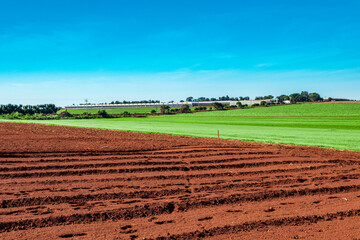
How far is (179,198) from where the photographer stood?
7.47 m

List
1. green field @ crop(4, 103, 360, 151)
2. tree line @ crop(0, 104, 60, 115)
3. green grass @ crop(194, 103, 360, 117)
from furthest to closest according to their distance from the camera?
tree line @ crop(0, 104, 60, 115)
green grass @ crop(194, 103, 360, 117)
green field @ crop(4, 103, 360, 151)

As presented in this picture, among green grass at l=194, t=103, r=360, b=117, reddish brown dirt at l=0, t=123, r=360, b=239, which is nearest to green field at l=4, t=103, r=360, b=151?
reddish brown dirt at l=0, t=123, r=360, b=239

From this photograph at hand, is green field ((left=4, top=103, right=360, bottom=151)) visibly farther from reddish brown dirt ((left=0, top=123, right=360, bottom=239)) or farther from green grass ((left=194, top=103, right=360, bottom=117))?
green grass ((left=194, top=103, right=360, bottom=117))

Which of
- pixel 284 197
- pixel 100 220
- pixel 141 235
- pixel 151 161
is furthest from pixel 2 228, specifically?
pixel 151 161

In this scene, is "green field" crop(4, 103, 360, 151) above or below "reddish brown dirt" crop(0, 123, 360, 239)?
below

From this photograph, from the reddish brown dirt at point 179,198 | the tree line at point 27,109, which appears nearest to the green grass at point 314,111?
the reddish brown dirt at point 179,198

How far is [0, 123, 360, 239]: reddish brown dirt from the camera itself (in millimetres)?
5660

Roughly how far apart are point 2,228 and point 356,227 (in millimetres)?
6361

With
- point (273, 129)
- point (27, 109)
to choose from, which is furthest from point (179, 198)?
point (27, 109)

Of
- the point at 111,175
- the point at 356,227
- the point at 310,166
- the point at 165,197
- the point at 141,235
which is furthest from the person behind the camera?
the point at 310,166

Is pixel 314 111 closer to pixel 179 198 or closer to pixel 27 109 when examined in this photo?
pixel 179 198

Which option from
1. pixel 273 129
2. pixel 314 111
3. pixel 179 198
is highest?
pixel 314 111

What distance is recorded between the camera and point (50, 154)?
1380 centimetres

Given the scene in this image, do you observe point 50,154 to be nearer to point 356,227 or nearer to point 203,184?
point 203,184
